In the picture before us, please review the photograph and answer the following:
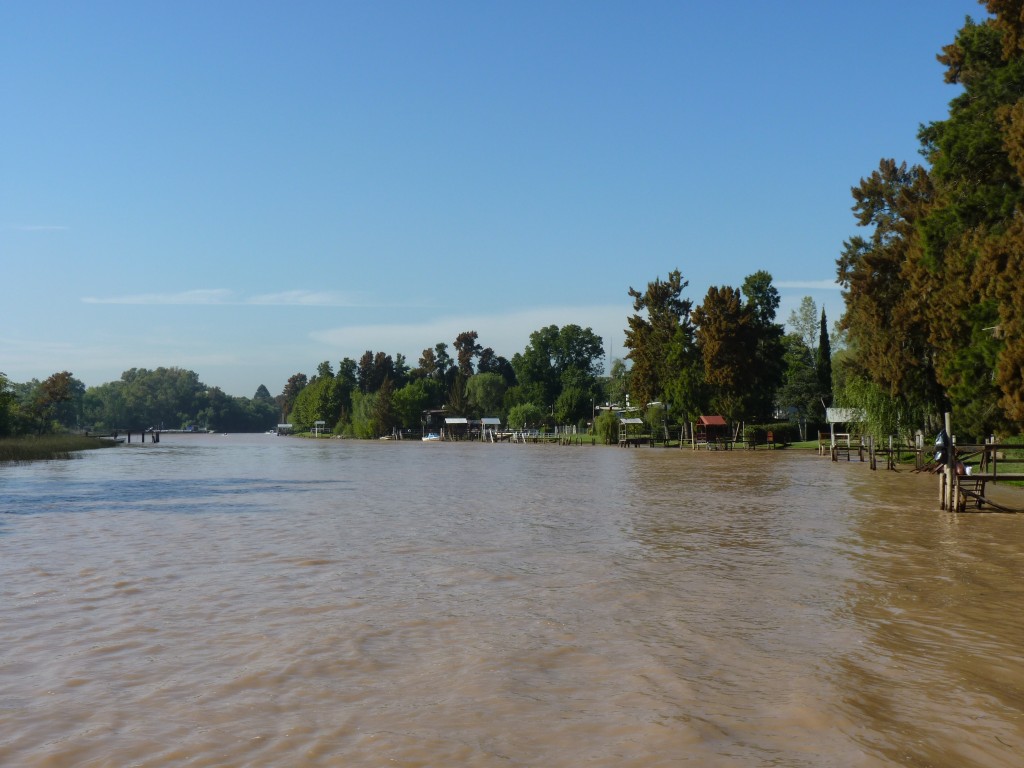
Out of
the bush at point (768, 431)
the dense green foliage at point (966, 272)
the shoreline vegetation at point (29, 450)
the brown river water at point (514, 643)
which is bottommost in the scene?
the brown river water at point (514, 643)

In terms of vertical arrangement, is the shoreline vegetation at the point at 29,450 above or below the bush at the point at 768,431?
below

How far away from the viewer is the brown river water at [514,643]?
22.9ft

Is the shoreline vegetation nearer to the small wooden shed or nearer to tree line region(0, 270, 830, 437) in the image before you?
tree line region(0, 270, 830, 437)

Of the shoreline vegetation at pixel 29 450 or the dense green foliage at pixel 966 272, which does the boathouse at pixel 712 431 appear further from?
the shoreline vegetation at pixel 29 450

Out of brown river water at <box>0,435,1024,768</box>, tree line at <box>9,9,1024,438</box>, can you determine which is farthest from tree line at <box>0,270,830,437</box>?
brown river water at <box>0,435,1024,768</box>

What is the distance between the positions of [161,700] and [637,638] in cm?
502

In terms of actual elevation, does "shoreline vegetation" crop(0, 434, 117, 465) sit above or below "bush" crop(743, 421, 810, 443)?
below

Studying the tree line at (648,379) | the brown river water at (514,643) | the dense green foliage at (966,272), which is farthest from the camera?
the tree line at (648,379)

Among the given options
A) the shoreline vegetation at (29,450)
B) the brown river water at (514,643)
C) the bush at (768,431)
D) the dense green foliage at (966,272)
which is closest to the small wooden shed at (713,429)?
the bush at (768,431)

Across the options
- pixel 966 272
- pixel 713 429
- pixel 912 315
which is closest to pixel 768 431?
pixel 713 429

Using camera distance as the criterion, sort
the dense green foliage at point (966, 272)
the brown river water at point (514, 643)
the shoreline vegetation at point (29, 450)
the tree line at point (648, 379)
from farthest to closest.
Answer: the tree line at point (648, 379)
the shoreline vegetation at point (29, 450)
the dense green foliage at point (966, 272)
the brown river water at point (514, 643)

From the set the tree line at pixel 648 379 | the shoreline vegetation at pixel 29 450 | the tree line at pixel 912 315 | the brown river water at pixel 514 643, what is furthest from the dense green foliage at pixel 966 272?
the shoreline vegetation at pixel 29 450

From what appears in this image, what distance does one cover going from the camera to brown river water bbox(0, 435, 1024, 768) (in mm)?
6973

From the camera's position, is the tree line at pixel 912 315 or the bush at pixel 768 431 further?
the bush at pixel 768 431
